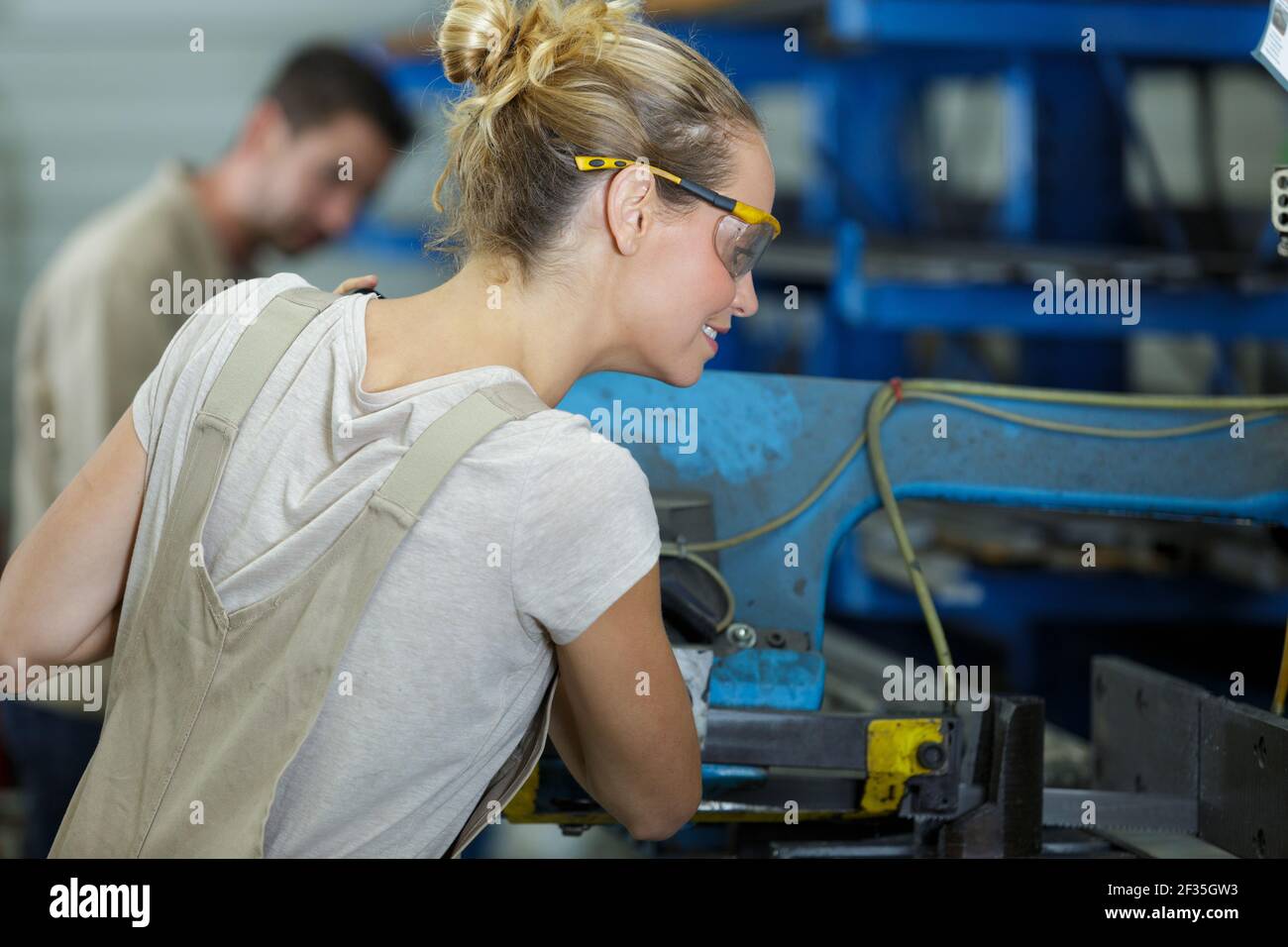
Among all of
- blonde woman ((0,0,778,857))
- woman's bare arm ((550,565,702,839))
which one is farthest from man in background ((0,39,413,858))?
woman's bare arm ((550,565,702,839))

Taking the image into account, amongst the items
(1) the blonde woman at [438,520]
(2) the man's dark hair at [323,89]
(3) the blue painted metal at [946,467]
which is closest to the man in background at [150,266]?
(2) the man's dark hair at [323,89]

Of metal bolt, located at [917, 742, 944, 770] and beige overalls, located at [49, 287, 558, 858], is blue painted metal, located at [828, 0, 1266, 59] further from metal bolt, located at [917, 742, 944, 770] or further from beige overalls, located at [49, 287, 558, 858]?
beige overalls, located at [49, 287, 558, 858]

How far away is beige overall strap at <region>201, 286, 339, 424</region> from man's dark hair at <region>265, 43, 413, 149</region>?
1929 mm

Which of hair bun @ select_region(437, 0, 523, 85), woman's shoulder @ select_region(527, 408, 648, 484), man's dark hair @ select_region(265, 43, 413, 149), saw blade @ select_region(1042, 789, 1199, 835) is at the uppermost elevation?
man's dark hair @ select_region(265, 43, 413, 149)

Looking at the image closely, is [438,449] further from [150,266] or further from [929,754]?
[150,266]

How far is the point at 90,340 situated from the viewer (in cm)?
267

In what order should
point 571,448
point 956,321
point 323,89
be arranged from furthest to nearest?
point 956,321, point 323,89, point 571,448

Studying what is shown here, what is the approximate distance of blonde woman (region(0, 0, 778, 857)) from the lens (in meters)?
1.13

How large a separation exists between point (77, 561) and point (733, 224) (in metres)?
0.68

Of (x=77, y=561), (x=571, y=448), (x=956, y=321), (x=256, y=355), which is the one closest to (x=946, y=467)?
(x=571, y=448)

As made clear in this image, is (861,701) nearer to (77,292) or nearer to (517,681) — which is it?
(517,681)

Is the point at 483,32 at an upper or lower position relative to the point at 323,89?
lower
